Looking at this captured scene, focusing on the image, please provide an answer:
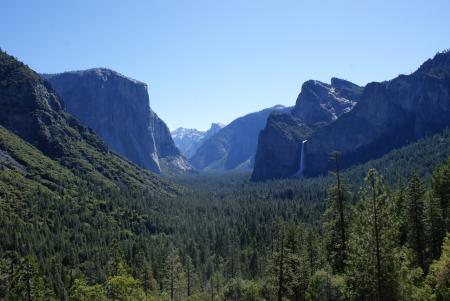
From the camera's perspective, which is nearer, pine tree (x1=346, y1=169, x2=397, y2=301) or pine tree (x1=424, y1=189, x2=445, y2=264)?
pine tree (x1=346, y1=169, x2=397, y2=301)

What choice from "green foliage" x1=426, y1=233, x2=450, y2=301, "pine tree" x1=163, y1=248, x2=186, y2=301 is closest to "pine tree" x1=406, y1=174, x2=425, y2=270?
"green foliage" x1=426, y1=233, x2=450, y2=301

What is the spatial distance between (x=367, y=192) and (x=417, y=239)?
3183 cm

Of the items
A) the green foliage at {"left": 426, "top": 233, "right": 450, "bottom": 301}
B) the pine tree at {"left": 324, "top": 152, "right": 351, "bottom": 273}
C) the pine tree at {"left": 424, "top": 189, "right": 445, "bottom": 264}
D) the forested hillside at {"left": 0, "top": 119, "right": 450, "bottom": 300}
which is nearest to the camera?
the forested hillside at {"left": 0, "top": 119, "right": 450, "bottom": 300}

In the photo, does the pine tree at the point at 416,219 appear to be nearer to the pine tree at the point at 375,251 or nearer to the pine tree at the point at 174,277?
the pine tree at the point at 375,251

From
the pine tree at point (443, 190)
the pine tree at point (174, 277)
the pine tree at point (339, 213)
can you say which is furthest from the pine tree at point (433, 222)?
the pine tree at point (174, 277)

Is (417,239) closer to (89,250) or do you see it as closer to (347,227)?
(347,227)

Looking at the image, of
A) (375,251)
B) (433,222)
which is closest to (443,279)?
(375,251)

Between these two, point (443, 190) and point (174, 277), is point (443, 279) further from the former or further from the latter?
point (174, 277)

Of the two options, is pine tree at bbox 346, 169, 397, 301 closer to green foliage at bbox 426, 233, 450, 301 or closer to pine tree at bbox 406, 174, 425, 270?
green foliage at bbox 426, 233, 450, 301

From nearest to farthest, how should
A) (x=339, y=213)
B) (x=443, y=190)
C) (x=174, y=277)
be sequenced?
(x=339, y=213), (x=443, y=190), (x=174, y=277)

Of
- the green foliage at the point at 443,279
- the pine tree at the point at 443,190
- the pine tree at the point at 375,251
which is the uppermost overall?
the pine tree at the point at 443,190

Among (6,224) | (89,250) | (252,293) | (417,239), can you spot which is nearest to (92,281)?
(89,250)

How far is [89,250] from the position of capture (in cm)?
15588

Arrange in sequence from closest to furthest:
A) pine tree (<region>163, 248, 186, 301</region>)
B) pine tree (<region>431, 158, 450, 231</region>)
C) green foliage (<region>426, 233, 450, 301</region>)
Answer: green foliage (<region>426, 233, 450, 301</region>) < pine tree (<region>431, 158, 450, 231</region>) < pine tree (<region>163, 248, 186, 301</region>)
